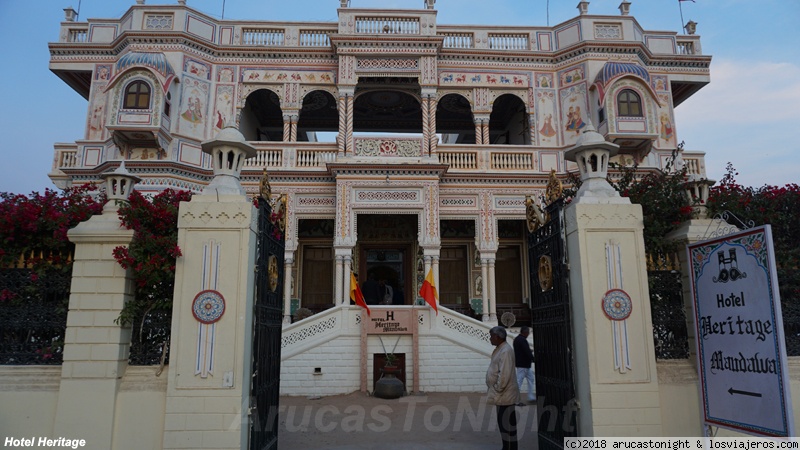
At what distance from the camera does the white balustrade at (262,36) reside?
17656 mm

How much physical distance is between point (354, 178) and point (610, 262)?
10685mm

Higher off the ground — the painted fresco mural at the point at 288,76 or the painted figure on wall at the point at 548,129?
the painted fresco mural at the point at 288,76

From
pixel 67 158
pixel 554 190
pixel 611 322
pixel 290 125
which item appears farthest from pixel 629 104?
pixel 67 158

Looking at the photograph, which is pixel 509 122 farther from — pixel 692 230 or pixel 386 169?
pixel 692 230

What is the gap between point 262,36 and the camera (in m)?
17.7

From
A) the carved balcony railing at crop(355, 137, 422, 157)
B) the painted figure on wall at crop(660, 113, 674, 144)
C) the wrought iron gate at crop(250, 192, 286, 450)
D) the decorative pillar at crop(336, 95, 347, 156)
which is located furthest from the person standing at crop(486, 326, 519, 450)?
the painted figure on wall at crop(660, 113, 674, 144)

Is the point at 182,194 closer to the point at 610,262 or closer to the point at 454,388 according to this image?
the point at 610,262

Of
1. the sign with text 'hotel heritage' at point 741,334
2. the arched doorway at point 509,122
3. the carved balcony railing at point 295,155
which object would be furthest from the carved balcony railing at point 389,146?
the sign with text 'hotel heritage' at point 741,334

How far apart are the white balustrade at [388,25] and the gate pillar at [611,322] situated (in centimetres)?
1303

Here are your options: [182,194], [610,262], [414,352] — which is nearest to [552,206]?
[610,262]

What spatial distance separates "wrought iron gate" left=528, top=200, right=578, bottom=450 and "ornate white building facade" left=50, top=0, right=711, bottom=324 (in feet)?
27.6

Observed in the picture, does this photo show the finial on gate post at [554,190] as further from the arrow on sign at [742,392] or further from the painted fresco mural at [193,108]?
the painted fresco mural at [193,108]

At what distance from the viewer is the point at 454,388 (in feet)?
38.5

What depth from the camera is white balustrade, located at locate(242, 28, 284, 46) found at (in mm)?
17656
